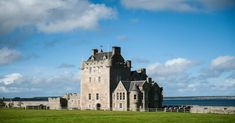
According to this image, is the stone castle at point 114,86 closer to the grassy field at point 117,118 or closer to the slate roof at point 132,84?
the slate roof at point 132,84

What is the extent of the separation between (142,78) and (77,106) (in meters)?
14.8

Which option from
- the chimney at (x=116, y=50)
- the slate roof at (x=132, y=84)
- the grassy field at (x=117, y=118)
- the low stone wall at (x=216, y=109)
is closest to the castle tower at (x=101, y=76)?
the chimney at (x=116, y=50)

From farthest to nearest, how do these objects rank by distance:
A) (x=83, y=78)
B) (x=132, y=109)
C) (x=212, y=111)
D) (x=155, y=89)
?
(x=83, y=78)
(x=155, y=89)
(x=132, y=109)
(x=212, y=111)

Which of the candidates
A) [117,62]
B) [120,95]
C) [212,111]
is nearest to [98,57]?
[117,62]

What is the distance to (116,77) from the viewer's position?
7988 cm

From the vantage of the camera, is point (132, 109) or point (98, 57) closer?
point (132, 109)

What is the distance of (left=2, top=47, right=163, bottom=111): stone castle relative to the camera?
75188 millimetres

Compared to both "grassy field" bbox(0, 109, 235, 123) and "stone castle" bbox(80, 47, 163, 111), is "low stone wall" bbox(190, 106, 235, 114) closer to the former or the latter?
"stone castle" bbox(80, 47, 163, 111)

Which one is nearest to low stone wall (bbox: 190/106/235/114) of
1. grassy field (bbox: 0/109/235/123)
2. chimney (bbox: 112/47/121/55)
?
grassy field (bbox: 0/109/235/123)

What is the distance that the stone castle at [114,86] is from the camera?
247ft

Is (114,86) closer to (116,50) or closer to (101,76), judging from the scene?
(101,76)

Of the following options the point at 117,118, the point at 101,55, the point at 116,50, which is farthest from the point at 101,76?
the point at 117,118

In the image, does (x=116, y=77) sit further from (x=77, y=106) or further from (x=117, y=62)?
(x=77, y=106)

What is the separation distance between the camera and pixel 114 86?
79.4 metres
